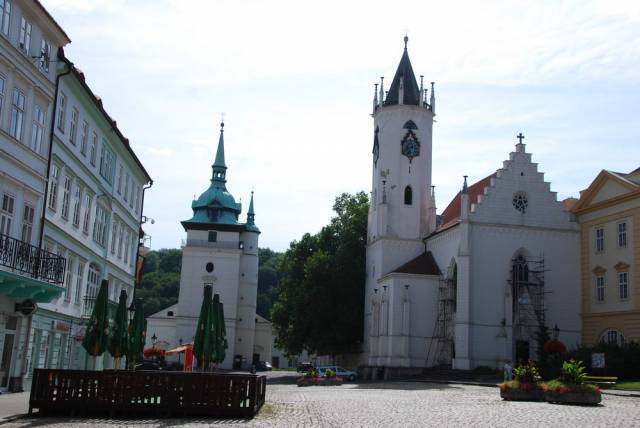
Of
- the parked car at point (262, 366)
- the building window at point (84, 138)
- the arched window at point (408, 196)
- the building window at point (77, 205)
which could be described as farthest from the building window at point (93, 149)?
the parked car at point (262, 366)

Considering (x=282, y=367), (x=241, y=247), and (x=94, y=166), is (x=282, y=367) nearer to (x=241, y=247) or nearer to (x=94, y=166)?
(x=241, y=247)

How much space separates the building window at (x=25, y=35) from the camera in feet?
74.8

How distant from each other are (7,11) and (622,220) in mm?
35838

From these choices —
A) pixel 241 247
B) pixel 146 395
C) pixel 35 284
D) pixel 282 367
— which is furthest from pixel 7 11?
pixel 282 367

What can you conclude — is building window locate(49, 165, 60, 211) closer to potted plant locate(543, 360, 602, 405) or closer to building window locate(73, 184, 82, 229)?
building window locate(73, 184, 82, 229)

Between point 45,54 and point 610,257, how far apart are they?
116 feet

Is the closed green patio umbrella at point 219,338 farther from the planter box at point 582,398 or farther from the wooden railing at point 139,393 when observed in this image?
the planter box at point 582,398

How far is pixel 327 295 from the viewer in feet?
195

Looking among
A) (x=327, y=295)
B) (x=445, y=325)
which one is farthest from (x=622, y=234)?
(x=327, y=295)

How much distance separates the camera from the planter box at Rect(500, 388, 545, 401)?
84.4 ft

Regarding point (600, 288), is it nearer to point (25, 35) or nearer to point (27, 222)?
point (27, 222)

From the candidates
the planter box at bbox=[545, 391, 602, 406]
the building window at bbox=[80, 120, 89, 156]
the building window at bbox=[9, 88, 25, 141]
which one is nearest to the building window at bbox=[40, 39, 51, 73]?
the building window at bbox=[9, 88, 25, 141]

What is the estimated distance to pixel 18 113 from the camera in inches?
900

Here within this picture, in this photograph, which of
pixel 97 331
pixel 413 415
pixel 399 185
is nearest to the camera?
pixel 413 415
